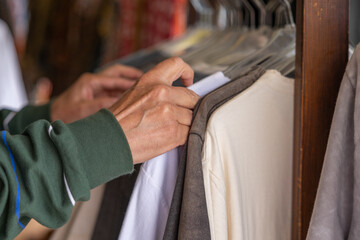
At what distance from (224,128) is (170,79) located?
11 cm

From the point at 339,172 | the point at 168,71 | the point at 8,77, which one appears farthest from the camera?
the point at 8,77

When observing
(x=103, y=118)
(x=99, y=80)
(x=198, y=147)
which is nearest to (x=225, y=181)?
(x=198, y=147)

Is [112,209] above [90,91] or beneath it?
beneath

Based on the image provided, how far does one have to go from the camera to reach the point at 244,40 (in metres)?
0.75

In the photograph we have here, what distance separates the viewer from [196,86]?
22.3 inches

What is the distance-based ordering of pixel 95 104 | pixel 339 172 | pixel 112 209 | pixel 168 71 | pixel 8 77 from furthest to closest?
pixel 8 77 → pixel 95 104 → pixel 112 209 → pixel 168 71 → pixel 339 172

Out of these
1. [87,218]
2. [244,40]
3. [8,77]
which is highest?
[244,40]

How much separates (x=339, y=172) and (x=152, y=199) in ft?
0.73

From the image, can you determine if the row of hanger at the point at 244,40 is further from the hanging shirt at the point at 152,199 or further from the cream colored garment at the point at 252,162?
the hanging shirt at the point at 152,199

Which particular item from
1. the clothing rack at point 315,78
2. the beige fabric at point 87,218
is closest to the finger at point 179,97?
the clothing rack at point 315,78

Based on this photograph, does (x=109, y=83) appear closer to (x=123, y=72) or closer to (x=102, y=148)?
(x=123, y=72)

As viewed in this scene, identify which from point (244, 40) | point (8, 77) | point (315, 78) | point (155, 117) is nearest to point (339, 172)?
point (315, 78)

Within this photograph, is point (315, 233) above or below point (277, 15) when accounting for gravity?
below

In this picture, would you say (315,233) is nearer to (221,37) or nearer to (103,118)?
(103,118)
